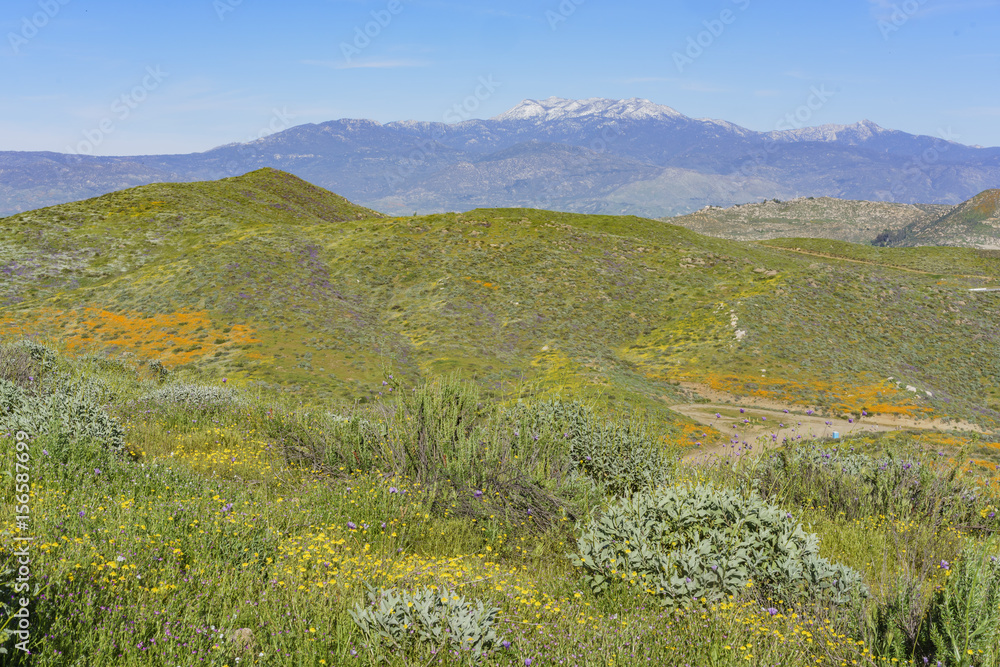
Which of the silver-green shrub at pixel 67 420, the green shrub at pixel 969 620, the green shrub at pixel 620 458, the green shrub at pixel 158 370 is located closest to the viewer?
the green shrub at pixel 969 620

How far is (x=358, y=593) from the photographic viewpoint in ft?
14.0

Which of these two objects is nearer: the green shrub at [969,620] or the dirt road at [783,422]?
the green shrub at [969,620]

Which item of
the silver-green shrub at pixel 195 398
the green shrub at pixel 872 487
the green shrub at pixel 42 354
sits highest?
the green shrub at pixel 42 354

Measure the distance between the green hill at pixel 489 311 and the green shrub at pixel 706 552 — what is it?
11477 mm

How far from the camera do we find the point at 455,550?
228 inches

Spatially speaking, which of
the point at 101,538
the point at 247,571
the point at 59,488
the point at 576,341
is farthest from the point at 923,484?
the point at 576,341

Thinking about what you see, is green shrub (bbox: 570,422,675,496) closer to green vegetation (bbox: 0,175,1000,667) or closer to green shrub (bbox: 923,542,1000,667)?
green vegetation (bbox: 0,175,1000,667)

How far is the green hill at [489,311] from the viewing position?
800 inches

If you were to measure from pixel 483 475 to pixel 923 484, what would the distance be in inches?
271

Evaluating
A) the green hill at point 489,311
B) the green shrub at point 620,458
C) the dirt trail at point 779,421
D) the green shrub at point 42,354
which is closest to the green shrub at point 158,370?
the green hill at point 489,311

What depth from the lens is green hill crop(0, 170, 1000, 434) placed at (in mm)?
20312

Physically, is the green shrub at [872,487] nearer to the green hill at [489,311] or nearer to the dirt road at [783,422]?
the dirt road at [783,422]

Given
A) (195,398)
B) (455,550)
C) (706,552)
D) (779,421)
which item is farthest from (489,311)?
(706,552)

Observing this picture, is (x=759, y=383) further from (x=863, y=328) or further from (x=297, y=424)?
(x=297, y=424)
